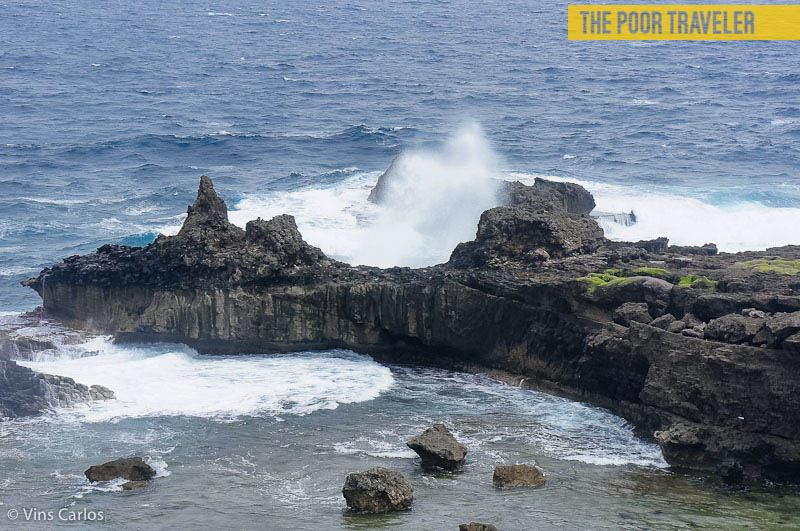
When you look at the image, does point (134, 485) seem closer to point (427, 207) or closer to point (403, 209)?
point (427, 207)

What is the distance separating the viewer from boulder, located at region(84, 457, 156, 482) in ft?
79.7

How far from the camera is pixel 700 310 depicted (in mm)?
27703

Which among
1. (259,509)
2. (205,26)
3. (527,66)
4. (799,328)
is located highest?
(205,26)

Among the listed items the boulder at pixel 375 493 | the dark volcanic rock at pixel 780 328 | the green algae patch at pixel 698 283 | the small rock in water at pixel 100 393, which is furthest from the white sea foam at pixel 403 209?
the boulder at pixel 375 493

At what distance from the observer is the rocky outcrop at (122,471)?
24.3 m

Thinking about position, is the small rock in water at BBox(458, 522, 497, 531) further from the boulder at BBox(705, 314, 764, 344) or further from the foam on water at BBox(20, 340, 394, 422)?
the foam on water at BBox(20, 340, 394, 422)

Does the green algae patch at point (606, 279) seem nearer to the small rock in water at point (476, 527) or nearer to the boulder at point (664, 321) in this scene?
the boulder at point (664, 321)

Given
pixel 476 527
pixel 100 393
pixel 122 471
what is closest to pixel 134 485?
pixel 122 471

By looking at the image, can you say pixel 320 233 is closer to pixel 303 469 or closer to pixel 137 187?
pixel 137 187

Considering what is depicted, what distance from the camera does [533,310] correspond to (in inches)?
1233

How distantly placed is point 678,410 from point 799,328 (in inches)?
155

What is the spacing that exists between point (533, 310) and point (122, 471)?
43.3 ft

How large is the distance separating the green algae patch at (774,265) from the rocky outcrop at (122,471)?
17876 millimetres

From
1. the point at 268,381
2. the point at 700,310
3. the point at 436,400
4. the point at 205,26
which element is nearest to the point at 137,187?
the point at 268,381
